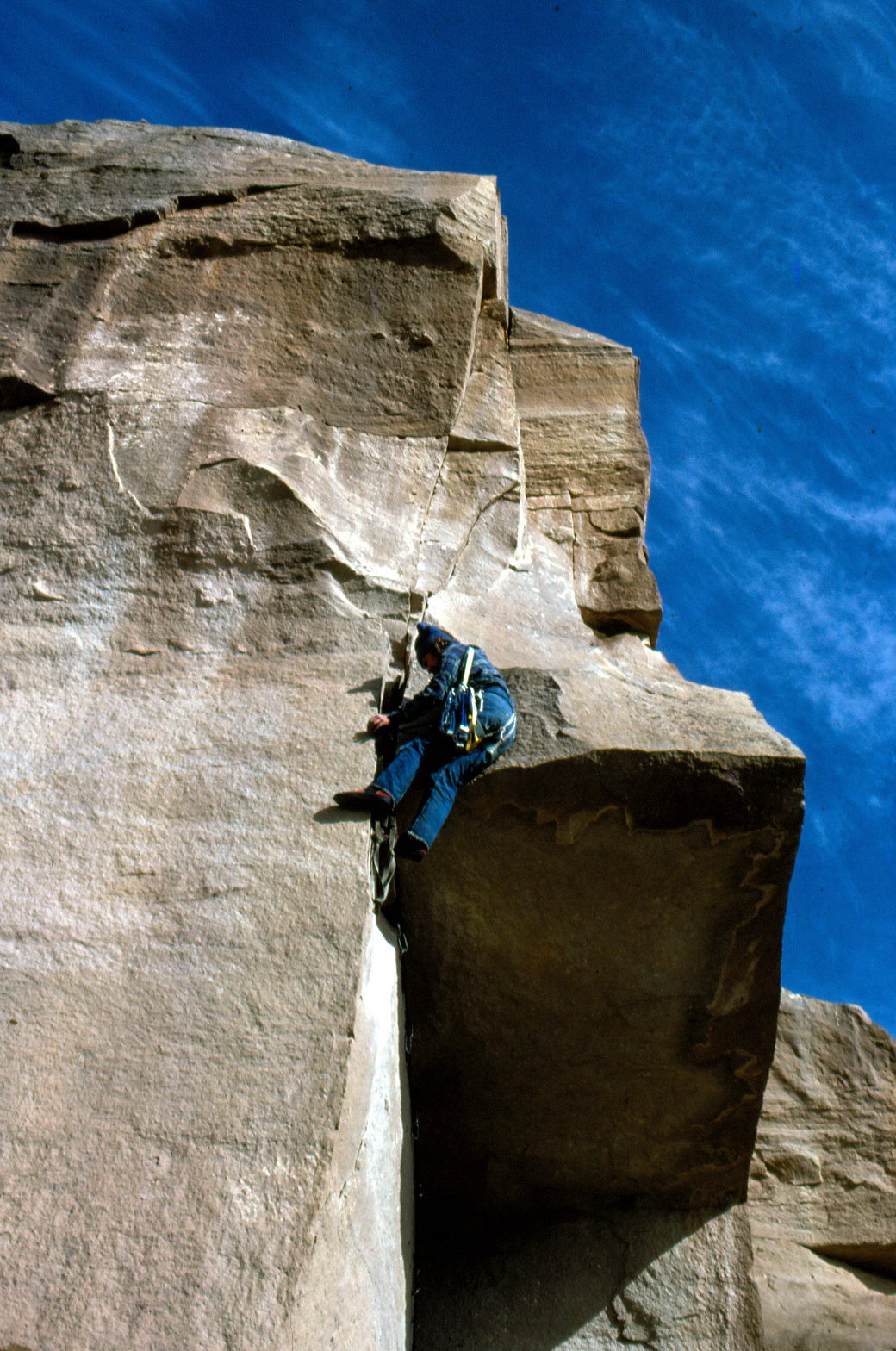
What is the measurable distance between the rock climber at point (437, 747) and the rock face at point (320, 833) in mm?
97

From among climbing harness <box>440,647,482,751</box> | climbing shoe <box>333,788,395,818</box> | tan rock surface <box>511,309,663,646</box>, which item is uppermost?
tan rock surface <box>511,309,663,646</box>

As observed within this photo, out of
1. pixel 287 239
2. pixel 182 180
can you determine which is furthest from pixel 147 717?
pixel 182 180

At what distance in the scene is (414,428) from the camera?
474 centimetres

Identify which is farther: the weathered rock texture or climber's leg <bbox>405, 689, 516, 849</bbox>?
the weathered rock texture

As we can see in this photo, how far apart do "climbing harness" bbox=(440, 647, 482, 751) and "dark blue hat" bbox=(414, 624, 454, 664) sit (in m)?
0.34

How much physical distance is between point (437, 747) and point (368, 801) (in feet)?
1.30

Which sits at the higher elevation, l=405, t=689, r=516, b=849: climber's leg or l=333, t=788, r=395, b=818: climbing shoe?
l=405, t=689, r=516, b=849: climber's leg

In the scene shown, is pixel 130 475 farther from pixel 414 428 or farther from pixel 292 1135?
pixel 292 1135

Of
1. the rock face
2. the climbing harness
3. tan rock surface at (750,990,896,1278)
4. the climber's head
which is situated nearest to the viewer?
the rock face

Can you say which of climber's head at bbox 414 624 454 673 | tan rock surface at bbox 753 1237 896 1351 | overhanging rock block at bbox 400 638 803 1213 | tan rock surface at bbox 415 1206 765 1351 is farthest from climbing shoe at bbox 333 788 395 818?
tan rock surface at bbox 753 1237 896 1351

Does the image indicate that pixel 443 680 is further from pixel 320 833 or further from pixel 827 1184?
pixel 827 1184

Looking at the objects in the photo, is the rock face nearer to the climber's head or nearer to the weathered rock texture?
the climber's head

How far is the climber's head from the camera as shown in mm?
4133

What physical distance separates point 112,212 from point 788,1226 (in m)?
5.75
